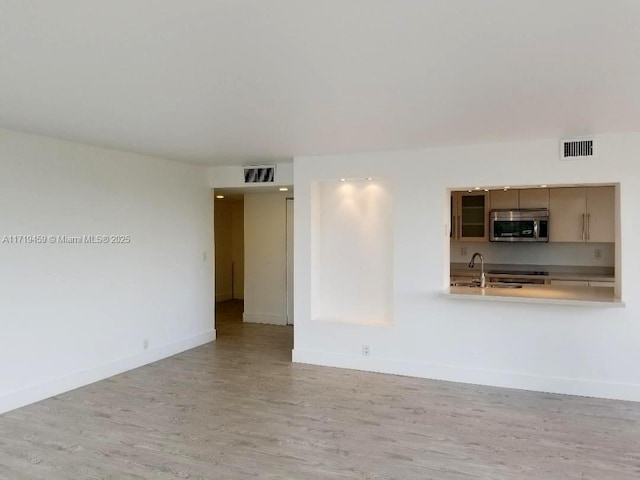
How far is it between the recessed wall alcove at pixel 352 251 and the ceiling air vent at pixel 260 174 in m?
0.76

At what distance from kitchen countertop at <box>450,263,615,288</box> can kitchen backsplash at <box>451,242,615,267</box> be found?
0.29 ft

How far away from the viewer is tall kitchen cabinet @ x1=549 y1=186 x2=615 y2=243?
6.11 meters

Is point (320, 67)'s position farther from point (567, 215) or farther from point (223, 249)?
point (223, 249)

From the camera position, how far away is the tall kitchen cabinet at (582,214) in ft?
20.1

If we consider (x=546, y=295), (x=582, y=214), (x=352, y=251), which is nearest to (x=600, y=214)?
(x=582, y=214)

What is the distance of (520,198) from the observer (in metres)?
6.54

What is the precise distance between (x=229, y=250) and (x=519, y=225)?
619cm

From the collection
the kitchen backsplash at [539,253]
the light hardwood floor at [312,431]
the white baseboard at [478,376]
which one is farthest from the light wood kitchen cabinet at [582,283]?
the light hardwood floor at [312,431]

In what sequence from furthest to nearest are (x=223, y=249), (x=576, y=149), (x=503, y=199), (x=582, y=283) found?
(x=223, y=249)
(x=503, y=199)
(x=582, y=283)
(x=576, y=149)

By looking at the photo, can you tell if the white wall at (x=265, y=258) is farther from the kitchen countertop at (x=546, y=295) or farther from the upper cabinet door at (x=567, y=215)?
the upper cabinet door at (x=567, y=215)

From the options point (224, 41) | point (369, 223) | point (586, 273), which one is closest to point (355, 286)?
point (369, 223)

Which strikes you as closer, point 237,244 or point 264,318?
point 264,318

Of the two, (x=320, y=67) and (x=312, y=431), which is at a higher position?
(x=320, y=67)

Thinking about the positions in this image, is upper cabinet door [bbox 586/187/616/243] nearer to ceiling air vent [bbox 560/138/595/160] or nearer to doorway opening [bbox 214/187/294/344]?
ceiling air vent [bbox 560/138/595/160]
